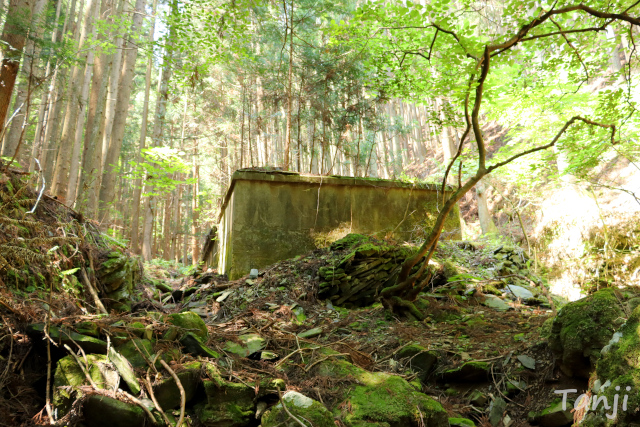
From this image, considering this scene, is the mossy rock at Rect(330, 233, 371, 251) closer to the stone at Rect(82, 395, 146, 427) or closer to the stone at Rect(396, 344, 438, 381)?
the stone at Rect(396, 344, 438, 381)

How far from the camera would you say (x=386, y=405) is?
2688 mm

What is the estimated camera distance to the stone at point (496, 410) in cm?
283

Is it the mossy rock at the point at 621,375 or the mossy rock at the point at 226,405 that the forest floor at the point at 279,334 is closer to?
the mossy rock at the point at 226,405

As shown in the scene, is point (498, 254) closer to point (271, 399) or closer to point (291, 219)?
point (291, 219)

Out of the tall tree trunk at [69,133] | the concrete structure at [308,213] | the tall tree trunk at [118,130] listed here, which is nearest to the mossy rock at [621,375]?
the concrete structure at [308,213]

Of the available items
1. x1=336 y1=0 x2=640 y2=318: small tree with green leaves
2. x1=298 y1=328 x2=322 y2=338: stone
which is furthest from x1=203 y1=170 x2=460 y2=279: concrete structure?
x1=298 y1=328 x2=322 y2=338: stone

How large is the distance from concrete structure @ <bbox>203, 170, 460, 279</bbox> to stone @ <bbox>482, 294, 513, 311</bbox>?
2.47 m

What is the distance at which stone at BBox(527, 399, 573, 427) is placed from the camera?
2533mm

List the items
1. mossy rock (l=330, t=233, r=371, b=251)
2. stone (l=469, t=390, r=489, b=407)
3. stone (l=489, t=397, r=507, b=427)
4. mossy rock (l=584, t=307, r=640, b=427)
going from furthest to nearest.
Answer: mossy rock (l=330, t=233, r=371, b=251), stone (l=469, t=390, r=489, b=407), stone (l=489, t=397, r=507, b=427), mossy rock (l=584, t=307, r=640, b=427)

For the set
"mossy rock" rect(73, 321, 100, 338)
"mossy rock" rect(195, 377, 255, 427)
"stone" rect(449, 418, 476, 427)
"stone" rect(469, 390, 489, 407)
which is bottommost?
"stone" rect(449, 418, 476, 427)

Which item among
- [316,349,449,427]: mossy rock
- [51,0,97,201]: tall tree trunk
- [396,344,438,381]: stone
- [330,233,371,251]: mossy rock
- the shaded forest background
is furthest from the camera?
[51,0,97,201]: tall tree trunk

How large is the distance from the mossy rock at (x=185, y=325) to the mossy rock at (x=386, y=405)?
1.39 m

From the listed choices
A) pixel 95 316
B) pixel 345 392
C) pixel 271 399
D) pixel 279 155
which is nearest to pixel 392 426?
pixel 345 392

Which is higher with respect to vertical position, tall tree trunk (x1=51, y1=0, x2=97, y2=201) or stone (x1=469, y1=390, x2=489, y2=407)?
tall tree trunk (x1=51, y1=0, x2=97, y2=201)
